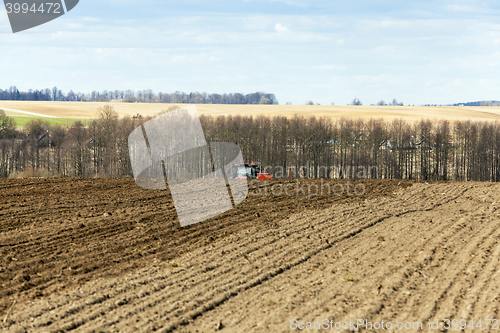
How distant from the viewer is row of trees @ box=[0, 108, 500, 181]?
61.3 metres

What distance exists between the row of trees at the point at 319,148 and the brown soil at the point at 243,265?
4603 cm

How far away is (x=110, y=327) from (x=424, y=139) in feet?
220

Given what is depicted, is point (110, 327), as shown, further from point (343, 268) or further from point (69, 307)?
point (343, 268)

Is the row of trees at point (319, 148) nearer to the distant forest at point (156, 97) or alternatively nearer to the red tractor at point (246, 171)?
the red tractor at point (246, 171)

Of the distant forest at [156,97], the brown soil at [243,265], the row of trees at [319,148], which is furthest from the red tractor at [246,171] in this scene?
the distant forest at [156,97]

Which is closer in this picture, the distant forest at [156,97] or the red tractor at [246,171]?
the red tractor at [246,171]

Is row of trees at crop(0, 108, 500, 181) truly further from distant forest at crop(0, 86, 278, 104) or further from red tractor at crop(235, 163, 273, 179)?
distant forest at crop(0, 86, 278, 104)

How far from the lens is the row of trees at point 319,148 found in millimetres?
61344

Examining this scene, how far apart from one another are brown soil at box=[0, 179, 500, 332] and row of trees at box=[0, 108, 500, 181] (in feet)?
151

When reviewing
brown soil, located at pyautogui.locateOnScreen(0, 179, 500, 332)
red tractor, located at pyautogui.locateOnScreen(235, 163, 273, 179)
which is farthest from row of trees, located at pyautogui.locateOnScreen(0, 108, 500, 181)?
brown soil, located at pyautogui.locateOnScreen(0, 179, 500, 332)

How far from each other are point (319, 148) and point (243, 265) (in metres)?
58.1

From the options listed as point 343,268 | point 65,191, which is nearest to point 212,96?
point 65,191

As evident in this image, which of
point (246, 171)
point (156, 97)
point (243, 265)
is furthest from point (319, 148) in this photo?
point (156, 97)

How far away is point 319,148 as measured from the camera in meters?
65.6
